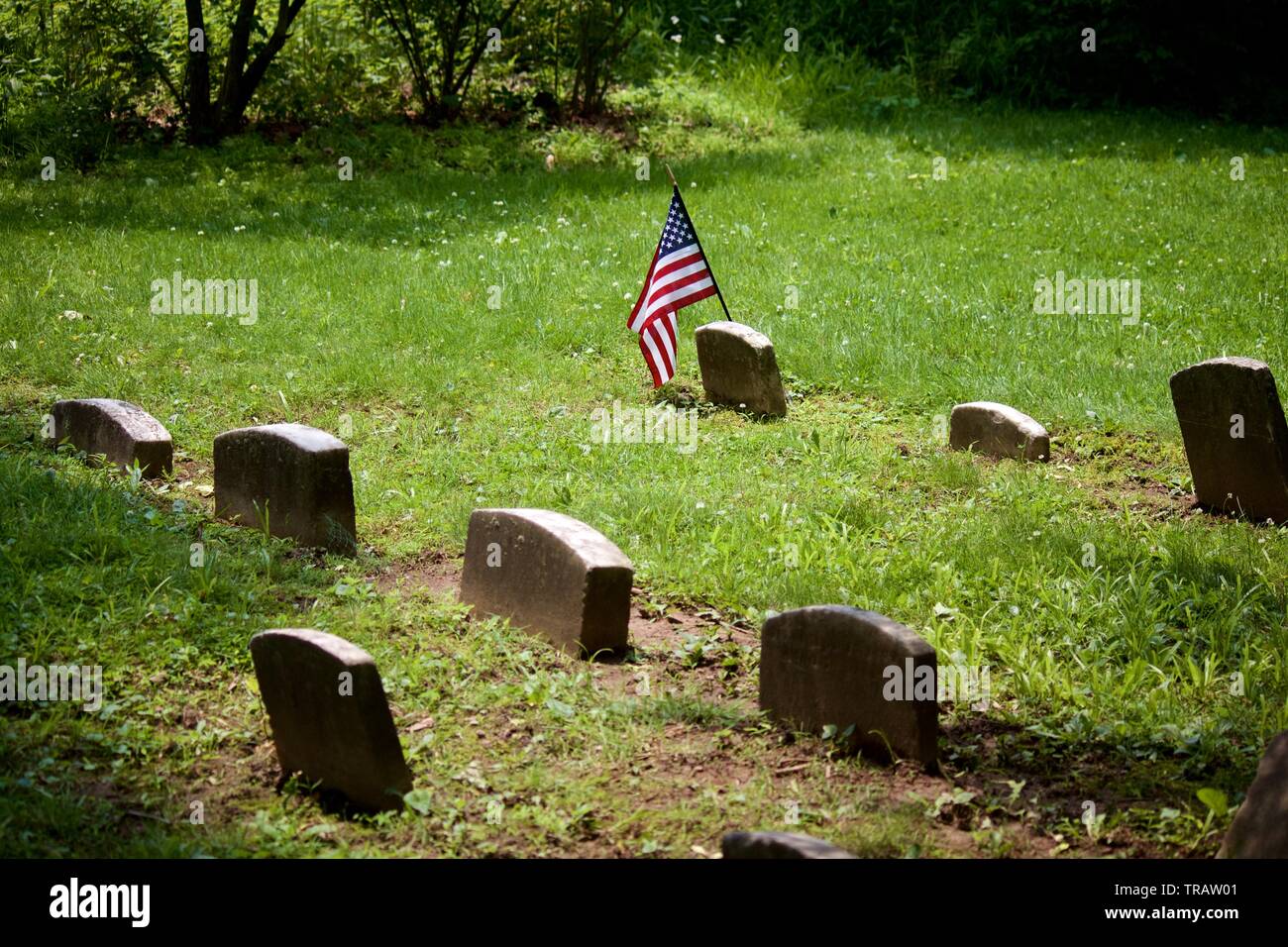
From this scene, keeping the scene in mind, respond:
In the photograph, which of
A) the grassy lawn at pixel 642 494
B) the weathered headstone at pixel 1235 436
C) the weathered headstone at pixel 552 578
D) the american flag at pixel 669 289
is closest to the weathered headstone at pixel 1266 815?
the grassy lawn at pixel 642 494

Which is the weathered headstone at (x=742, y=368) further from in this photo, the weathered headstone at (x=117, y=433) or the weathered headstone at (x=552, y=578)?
the weathered headstone at (x=117, y=433)

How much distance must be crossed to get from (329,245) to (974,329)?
228 inches

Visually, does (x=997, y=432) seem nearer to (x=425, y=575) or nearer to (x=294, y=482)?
(x=425, y=575)

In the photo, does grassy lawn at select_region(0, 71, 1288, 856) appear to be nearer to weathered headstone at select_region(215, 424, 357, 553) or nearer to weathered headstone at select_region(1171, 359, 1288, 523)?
weathered headstone at select_region(215, 424, 357, 553)

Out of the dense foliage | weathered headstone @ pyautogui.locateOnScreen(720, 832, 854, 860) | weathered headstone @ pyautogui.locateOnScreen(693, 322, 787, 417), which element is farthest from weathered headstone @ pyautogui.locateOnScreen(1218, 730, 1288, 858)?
the dense foliage

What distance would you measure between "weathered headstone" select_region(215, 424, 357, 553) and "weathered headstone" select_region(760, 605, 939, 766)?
2.41 meters

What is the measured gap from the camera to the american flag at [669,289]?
837cm

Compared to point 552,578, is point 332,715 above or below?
below

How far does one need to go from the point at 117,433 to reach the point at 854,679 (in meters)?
4.71

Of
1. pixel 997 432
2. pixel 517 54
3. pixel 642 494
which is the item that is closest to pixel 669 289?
pixel 642 494

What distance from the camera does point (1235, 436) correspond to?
269 inches

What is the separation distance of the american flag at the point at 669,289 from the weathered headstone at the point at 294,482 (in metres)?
2.70

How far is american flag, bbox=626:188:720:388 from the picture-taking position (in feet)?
27.5
